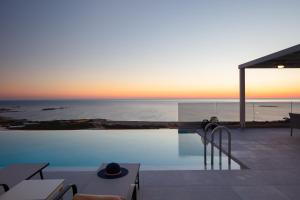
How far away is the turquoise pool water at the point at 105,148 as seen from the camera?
4.74 meters

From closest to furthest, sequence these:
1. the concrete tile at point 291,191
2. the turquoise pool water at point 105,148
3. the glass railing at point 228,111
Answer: the concrete tile at point 291,191 → the turquoise pool water at point 105,148 → the glass railing at point 228,111

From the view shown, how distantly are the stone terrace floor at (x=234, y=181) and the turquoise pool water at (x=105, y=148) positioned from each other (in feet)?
1.73

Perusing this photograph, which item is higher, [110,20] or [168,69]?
[110,20]

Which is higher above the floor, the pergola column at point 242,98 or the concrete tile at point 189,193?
the pergola column at point 242,98

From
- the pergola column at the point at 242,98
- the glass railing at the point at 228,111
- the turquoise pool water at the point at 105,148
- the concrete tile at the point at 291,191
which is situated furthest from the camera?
the glass railing at the point at 228,111

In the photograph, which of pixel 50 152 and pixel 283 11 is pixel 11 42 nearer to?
pixel 50 152

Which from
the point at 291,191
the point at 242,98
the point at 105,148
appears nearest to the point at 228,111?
the point at 242,98

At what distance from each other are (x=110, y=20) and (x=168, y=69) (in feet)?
16.8

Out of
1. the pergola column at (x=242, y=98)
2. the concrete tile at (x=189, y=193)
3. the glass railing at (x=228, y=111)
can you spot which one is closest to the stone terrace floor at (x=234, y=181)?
the concrete tile at (x=189, y=193)

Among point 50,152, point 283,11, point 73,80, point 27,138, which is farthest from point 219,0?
point 73,80

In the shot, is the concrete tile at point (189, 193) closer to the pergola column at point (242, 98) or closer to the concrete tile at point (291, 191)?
the concrete tile at point (291, 191)

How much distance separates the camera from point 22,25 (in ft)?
27.8

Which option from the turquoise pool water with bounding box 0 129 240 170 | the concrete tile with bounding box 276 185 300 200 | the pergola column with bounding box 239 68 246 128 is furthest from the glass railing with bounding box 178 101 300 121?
the concrete tile with bounding box 276 185 300 200

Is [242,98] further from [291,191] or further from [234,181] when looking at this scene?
[291,191]
